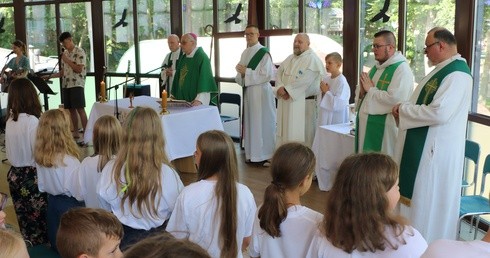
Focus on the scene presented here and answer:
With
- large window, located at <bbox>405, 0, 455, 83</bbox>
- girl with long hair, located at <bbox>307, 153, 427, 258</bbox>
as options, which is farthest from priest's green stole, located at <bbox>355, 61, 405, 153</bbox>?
girl with long hair, located at <bbox>307, 153, 427, 258</bbox>

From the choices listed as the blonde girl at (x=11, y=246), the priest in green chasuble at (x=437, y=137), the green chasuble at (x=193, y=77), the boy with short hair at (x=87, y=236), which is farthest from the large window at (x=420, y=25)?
the blonde girl at (x=11, y=246)

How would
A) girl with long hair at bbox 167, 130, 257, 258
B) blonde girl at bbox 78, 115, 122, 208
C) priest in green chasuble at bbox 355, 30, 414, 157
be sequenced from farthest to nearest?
priest in green chasuble at bbox 355, 30, 414, 157 → blonde girl at bbox 78, 115, 122, 208 → girl with long hair at bbox 167, 130, 257, 258

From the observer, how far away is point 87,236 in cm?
Result: 181

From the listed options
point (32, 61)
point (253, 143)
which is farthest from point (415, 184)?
point (32, 61)

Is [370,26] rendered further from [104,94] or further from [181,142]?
[104,94]

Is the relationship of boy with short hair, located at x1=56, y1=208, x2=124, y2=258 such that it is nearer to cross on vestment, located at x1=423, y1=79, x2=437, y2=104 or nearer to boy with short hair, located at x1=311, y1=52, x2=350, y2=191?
cross on vestment, located at x1=423, y1=79, x2=437, y2=104

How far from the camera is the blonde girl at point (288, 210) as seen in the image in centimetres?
218

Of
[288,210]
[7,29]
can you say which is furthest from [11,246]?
[7,29]

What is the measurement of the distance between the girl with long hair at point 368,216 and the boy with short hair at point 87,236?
0.70 meters

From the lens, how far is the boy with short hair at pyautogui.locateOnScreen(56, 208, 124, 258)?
1798 mm

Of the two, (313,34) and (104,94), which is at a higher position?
(313,34)

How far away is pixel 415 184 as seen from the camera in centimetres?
393

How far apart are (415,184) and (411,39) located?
6.78ft

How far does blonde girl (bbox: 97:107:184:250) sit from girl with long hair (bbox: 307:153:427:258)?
3.43 feet
